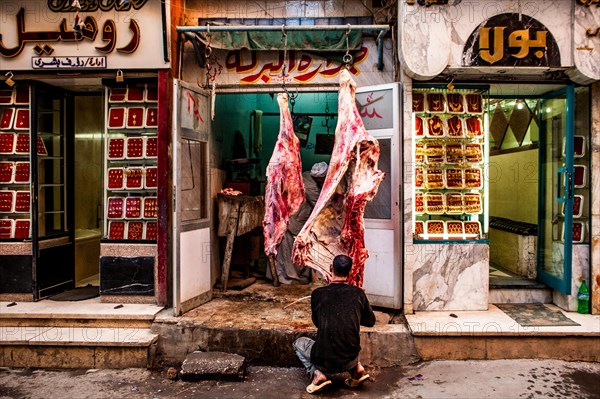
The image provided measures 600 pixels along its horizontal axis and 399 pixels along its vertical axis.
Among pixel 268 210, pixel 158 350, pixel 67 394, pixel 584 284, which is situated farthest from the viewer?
pixel 584 284

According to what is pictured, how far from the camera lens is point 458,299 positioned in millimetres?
5930

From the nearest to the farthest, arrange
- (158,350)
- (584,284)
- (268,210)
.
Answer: (268,210) → (158,350) → (584,284)

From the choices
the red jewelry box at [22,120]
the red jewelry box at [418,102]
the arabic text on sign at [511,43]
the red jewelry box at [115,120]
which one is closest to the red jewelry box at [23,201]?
the red jewelry box at [22,120]

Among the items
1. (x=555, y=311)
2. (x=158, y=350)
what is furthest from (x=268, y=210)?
(x=555, y=311)

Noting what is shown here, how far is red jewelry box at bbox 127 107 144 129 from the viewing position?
21.6 feet

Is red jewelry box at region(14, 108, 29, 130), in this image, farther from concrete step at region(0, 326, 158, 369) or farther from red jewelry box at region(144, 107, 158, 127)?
concrete step at region(0, 326, 158, 369)

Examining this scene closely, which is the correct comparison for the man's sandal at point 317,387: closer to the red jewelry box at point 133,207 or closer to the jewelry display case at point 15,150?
the red jewelry box at point 133,207

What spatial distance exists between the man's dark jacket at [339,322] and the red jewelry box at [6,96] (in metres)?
5.74

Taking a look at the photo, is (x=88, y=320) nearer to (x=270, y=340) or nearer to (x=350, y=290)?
(x=270, y=340)

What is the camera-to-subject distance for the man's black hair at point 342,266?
4.22 meters

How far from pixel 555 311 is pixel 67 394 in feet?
20.1

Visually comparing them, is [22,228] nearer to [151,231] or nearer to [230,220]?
[151,231]

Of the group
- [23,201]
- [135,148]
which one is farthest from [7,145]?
[135,148]

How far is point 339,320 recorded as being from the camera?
4219mm
